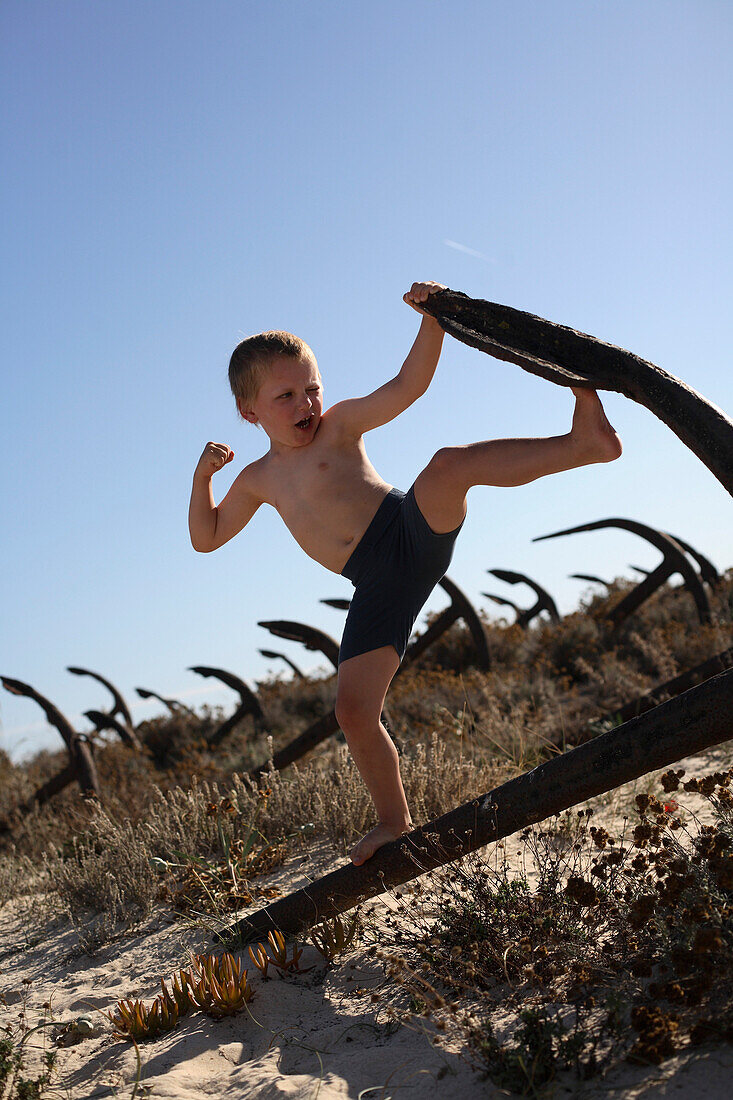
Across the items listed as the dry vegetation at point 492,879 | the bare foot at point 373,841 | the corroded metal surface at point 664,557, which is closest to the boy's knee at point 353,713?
the bare foot at point 373,841

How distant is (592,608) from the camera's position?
10.7m

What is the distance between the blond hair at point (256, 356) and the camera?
3.15 metres

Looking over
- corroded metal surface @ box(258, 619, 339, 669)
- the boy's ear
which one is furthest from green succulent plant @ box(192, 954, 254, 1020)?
corroded metal surface @ box(258, 619, 339, 669)

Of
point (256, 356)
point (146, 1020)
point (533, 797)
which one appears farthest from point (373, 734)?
point (256, 356)

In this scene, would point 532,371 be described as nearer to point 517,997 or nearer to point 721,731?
point 721,731

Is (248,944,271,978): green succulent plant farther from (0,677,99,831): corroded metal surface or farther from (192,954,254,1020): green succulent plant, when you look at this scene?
(0,677,99,831): corroded metal surface

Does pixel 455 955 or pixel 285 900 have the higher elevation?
pixel 285 900

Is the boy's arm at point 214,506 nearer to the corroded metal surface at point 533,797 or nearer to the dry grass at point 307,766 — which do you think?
the dry grass at point 307,766

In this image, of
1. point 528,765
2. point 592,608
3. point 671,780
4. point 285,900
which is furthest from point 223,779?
point 592,608

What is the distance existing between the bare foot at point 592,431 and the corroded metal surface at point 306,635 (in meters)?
3.31

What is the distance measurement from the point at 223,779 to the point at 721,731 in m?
4.67

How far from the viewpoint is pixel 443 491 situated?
2639 millimetres

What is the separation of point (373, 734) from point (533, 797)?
0.67m

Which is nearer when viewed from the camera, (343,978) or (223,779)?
(343,978)
